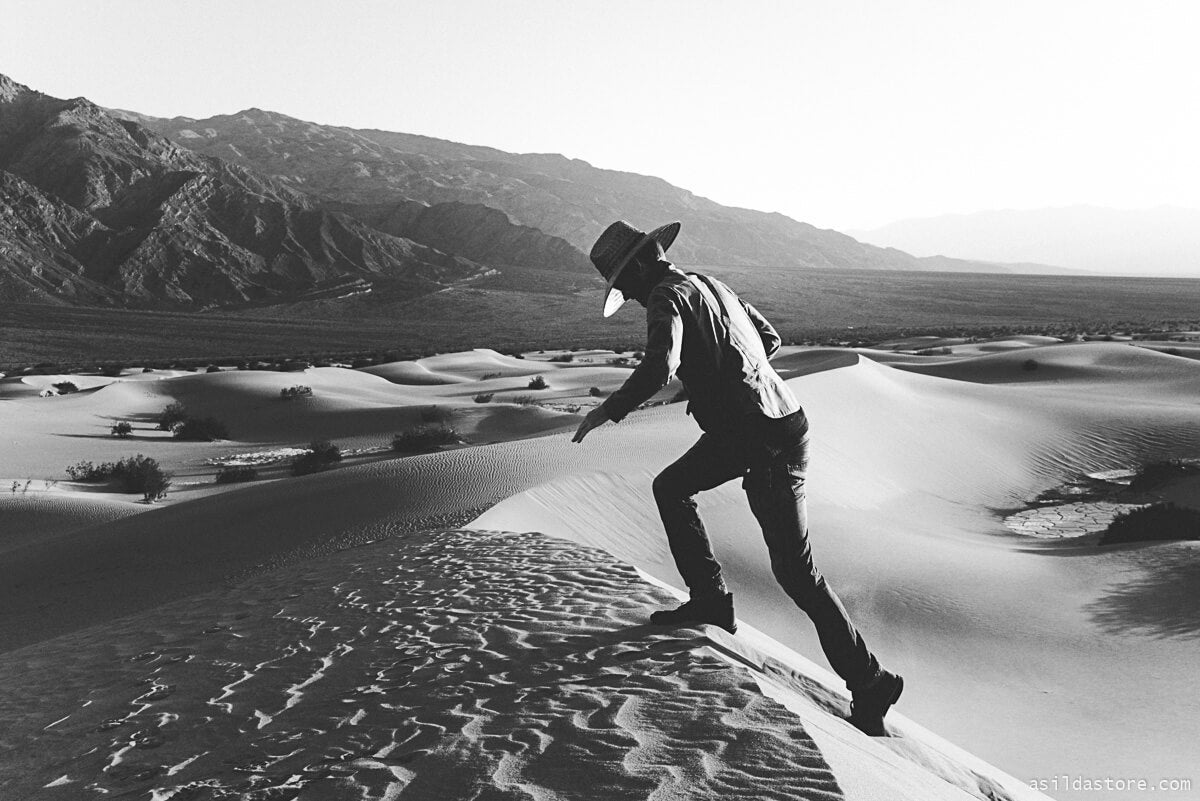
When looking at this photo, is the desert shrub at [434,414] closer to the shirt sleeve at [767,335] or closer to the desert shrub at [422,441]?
the desert shrub at [422,441]

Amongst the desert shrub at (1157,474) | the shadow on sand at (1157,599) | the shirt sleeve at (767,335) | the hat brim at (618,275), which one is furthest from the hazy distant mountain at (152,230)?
the hat brim at (618,275)

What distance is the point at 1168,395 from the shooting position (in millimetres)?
21609

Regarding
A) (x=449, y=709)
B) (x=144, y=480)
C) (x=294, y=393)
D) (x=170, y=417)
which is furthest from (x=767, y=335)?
(x=294, y=393)

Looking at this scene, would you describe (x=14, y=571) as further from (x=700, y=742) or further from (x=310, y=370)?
(x=310, y=370)

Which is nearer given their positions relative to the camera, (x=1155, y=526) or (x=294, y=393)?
(x=1155, y=526)

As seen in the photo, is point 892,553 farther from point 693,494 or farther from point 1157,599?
point 693,494

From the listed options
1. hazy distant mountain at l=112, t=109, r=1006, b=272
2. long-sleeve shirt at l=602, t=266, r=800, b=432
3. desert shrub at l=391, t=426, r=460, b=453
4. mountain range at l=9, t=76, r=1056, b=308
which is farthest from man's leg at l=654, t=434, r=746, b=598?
hazy distant mountain at l=112, t=109, r=1006, b=272

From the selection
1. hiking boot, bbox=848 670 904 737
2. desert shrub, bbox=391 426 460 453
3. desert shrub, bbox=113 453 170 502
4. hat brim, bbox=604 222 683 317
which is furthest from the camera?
desert shrub, bbox=391 426 460 453

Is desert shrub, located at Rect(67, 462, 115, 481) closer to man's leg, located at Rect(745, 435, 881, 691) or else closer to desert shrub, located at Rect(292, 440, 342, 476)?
desert shrub, located at Rect(292, 440, 342, 476)

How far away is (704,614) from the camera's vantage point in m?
4.25

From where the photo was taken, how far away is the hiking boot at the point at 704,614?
4238mm

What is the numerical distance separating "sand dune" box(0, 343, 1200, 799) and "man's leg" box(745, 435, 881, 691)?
47cm

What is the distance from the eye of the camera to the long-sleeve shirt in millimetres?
3686

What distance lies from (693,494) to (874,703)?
3.82ft
